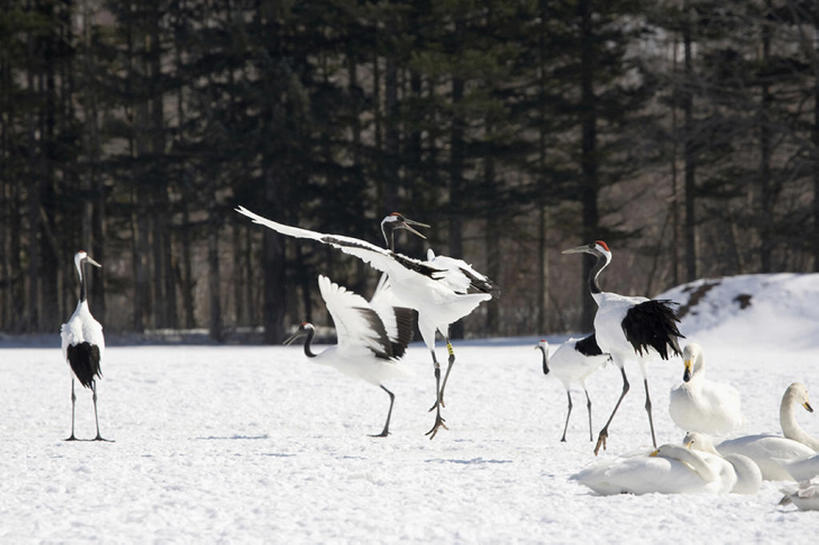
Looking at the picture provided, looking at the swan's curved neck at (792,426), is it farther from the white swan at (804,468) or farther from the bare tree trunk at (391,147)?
the bare tree trunk at (391,147)

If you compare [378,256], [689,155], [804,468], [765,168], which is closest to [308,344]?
[378,256]

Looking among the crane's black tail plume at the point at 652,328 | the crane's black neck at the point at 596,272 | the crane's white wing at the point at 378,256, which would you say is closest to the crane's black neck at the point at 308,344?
the crane's white wing at the point at 378,256

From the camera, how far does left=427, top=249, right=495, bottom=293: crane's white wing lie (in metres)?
10.6

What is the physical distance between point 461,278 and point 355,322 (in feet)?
4.23

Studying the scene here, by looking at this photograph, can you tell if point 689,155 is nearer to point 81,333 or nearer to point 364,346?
point 364,346

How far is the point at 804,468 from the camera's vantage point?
777 centimetres

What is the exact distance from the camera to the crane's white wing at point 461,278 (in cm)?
1061

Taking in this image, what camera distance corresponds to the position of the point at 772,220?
26812 millimetres

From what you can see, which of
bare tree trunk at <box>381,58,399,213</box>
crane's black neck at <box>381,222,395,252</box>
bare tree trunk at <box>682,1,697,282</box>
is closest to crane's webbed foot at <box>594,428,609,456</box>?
crane's black neck at <box>381,222,395,252</box>

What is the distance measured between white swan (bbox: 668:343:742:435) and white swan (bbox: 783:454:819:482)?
1.33 metres

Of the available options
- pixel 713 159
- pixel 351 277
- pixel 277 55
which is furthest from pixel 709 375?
pixel 351 277

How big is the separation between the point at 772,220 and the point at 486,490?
70.4 feet

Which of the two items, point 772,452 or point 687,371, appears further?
point 687,371

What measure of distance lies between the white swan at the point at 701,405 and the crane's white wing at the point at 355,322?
3.37 metres
